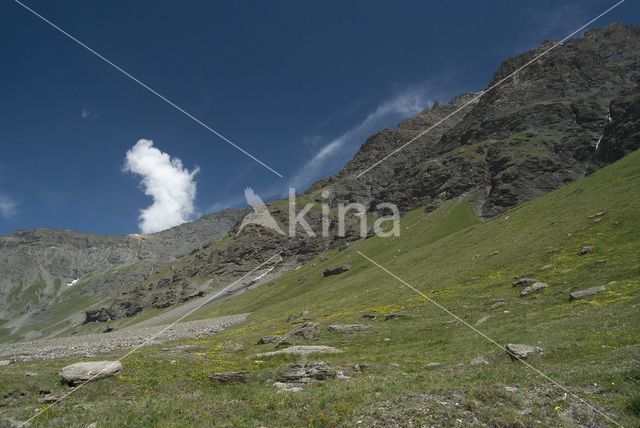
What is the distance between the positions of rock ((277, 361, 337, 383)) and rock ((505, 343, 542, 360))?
1112 cm

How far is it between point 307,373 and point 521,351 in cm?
1346

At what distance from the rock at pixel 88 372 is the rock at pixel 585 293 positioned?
38454 millimetres

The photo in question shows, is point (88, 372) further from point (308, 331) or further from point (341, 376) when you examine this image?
point (308, 331)

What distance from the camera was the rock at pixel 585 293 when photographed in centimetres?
3104

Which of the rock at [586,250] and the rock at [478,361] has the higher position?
the rock at [478,361]

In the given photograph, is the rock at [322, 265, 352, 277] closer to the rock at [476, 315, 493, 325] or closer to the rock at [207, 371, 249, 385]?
the rock at [476, 315, 493, 325]

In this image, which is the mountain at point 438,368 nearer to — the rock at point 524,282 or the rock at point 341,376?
the rock at point 341,376

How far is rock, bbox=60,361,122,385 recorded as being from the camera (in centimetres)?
2020

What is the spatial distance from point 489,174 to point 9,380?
20506 centimetres

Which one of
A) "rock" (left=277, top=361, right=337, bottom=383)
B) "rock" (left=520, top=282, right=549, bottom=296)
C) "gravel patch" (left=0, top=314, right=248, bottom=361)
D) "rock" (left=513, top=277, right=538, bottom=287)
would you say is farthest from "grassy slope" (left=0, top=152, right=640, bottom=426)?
"gravel patch" (left=0, top=314, right=248, bottom=361)

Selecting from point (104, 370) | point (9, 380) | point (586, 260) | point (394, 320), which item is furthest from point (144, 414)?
point (586, 260)

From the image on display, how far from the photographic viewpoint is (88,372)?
20.9 metres

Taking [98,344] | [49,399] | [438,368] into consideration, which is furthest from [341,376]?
[98,344]

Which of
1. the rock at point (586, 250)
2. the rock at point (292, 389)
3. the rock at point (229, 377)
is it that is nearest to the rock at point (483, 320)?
the rock at point (586, 250)
